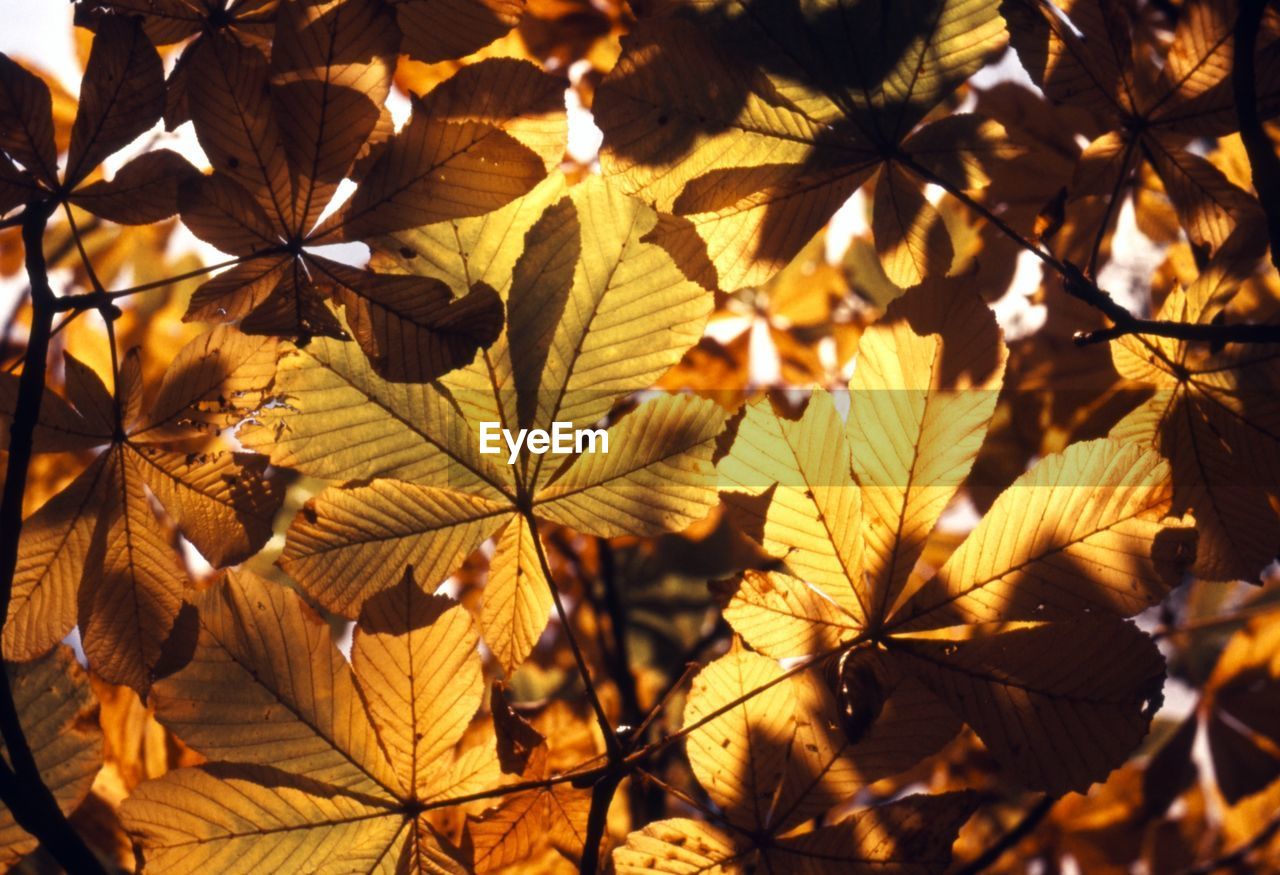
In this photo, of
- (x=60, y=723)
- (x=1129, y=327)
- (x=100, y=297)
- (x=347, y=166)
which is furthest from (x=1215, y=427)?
(x=60, y=723)

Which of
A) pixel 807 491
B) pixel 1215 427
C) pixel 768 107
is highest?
pixel 768 107

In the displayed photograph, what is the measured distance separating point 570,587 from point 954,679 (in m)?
1.24

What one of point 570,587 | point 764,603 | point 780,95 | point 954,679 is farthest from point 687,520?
point 570,587

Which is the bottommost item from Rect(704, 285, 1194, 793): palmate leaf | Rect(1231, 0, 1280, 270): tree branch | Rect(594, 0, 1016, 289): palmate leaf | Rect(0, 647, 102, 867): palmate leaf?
Rect(0, 647, 102, 867): palmate leaf

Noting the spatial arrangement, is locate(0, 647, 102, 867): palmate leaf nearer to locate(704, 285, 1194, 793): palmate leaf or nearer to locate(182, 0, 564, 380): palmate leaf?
locate(182, 0, 564, 380): palmate leaf

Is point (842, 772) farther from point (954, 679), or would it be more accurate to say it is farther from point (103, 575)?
point (103, 575)

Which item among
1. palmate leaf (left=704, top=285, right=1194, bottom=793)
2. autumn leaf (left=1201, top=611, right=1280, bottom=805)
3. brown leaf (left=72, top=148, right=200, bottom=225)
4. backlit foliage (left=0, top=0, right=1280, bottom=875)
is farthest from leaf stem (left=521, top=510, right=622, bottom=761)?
autumn leaf (left=1201, top=611, right=1280, bottom=805)

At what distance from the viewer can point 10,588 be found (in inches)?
23.3

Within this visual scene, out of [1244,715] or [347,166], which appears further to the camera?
[1244,715]

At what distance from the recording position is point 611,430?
28.8 inches

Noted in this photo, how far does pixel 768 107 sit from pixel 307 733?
0.59 m

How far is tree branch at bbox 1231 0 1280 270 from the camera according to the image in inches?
23.1

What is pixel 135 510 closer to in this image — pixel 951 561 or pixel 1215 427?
pixel 951 561

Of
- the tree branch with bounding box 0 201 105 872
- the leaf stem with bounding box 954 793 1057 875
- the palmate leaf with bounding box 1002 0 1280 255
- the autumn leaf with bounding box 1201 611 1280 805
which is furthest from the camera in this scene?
the autumn leaf with bounding box 1201 611 1280 805
